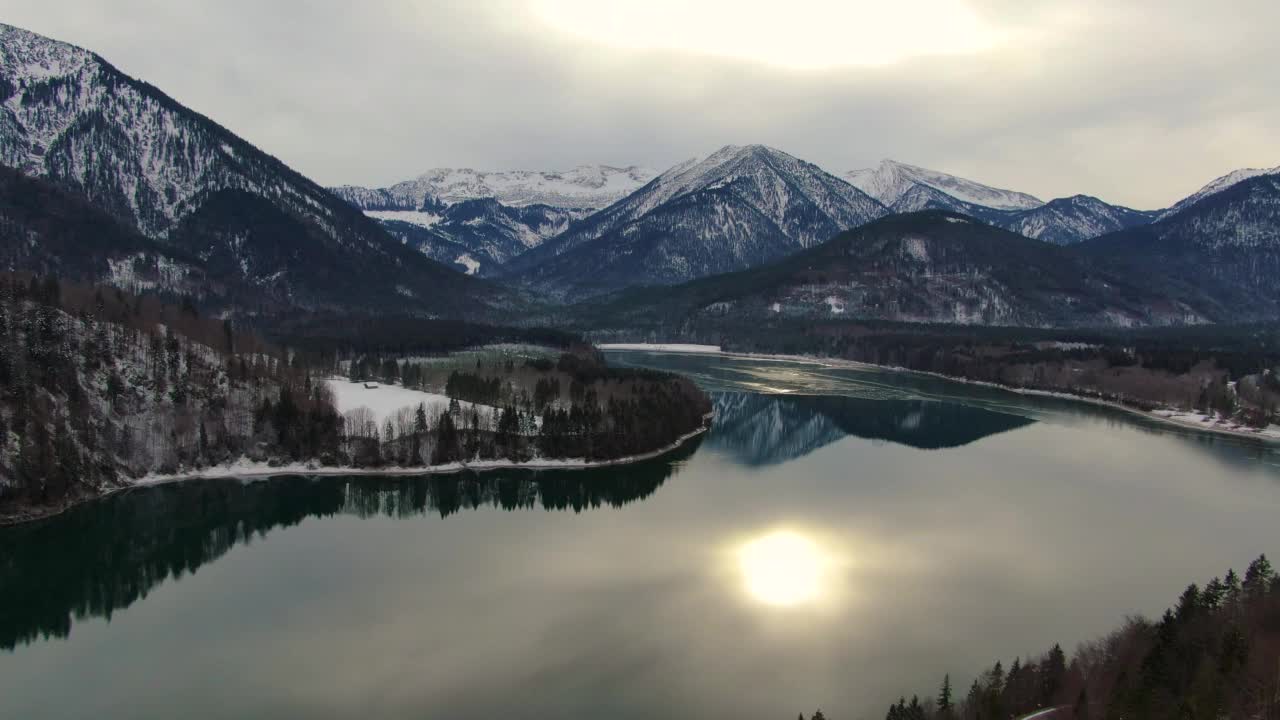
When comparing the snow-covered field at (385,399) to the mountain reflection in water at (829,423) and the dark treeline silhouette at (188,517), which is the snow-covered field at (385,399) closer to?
the dark treeline silhouette at (188,517)

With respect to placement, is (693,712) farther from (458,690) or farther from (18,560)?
(18,560)

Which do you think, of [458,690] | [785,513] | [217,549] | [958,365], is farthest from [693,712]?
[958,365]

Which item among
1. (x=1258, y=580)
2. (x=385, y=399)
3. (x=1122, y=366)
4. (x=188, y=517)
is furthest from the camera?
(x=1122, y=366)

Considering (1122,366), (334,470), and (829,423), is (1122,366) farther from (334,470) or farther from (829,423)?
(334,470)

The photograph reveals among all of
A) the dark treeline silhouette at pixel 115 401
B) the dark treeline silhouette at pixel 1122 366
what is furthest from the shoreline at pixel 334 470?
the dark treeline silhouette at pixel 1122 366

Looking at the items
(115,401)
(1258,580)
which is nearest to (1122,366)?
(1258,580)

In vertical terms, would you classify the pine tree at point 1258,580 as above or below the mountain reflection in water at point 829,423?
below

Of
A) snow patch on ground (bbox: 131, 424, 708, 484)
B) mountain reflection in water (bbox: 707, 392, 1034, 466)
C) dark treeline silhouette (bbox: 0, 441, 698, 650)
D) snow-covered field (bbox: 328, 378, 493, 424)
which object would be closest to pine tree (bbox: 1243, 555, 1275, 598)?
dark treeline silhouette (bbox: 0, 441, 698, 650)
